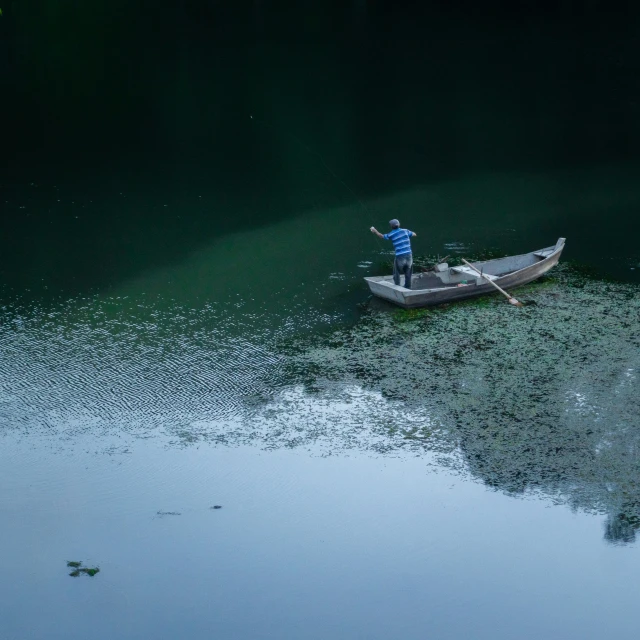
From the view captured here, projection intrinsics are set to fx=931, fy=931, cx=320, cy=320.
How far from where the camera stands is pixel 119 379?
11.6m

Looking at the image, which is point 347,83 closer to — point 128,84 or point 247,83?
point 247,83

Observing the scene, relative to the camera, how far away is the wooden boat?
13531 mm

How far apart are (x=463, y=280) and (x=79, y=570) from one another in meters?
7.74

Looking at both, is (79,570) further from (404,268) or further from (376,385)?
(404,268)

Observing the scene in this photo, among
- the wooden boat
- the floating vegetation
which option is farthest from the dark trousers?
the floating vegetation

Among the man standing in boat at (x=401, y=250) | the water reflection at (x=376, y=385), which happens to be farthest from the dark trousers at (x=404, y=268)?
the water reflection at (x=376, y=385)

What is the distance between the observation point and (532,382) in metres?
11.5

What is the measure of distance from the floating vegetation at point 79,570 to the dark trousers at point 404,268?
276 inches

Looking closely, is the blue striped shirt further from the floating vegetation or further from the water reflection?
the floating vegetation

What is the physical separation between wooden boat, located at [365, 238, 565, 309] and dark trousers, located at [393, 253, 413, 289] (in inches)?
4.7

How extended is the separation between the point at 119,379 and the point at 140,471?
2026 millimetres

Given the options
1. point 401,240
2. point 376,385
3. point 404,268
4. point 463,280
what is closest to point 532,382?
point 376,385

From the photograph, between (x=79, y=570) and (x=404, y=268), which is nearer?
(x=79, y=570)

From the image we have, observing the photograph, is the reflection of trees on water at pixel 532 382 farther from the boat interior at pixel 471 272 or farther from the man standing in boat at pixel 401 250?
the man standing in boat at pixel 401 250
